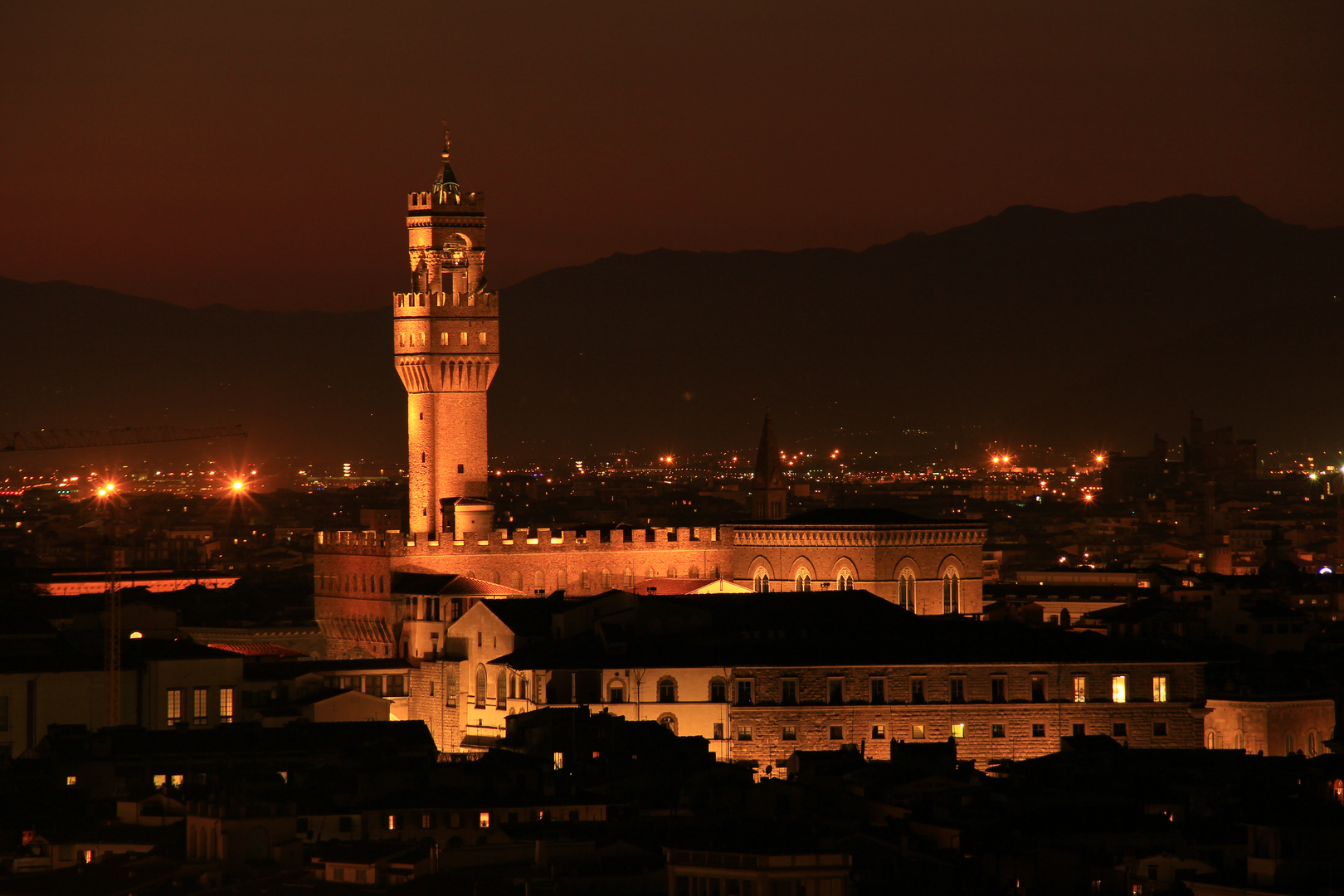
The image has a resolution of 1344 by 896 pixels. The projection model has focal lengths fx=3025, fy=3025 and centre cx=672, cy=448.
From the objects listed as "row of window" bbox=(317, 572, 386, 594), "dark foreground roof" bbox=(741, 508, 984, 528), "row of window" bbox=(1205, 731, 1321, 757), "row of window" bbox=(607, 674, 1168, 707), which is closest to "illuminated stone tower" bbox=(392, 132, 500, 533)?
"row of window" bbox=(317, 572, 386, 594)

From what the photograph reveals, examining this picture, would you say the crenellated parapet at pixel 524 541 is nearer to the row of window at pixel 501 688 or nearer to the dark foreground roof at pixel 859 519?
the dark foreground roof at pixel 859 519

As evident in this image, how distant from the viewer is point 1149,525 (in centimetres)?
19650

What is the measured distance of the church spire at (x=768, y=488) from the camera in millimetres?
98625

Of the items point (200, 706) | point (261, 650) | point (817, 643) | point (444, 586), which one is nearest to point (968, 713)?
point (817, 643)

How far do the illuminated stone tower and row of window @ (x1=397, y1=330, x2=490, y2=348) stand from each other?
3cm

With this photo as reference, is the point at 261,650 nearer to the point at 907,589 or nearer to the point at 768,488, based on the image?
the point at 907,589

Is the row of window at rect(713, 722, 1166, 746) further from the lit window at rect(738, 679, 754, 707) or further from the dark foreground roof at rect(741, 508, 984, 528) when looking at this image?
the dark foreground roof at rect(741, 508, 984, 528)

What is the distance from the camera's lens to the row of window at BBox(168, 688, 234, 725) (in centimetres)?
7475

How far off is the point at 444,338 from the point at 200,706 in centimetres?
1975

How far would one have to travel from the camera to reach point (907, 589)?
87438 mm

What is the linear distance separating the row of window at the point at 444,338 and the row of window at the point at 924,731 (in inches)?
912

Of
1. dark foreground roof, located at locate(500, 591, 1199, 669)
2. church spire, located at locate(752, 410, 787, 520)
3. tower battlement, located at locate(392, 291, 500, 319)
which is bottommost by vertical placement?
dark foreground roof, located at locate(500, 591, 1199, 669)

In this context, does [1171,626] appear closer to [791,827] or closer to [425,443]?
[425,443]

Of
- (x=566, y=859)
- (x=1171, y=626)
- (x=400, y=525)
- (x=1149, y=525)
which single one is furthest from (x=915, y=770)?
(x=1149, y=525)
